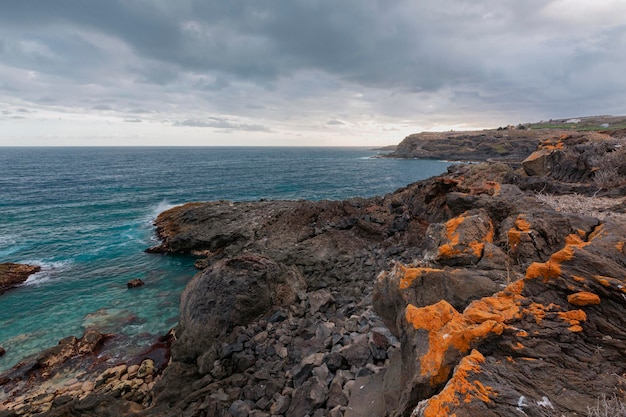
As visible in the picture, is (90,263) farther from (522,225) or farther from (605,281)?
(605,281)

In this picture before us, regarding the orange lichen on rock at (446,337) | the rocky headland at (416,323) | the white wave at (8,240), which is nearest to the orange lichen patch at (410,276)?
the rocky headland at (416,323)

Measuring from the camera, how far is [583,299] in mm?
5816

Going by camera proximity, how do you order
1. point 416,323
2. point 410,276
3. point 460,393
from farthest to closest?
1. point 410,276
2. point 416,323
3. point 460,393

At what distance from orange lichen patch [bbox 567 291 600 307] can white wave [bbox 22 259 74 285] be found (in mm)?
33828

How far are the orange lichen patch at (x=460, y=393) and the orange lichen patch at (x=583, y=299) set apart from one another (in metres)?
2.64

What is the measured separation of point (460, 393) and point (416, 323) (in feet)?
6.80

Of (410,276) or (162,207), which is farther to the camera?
(162,207)

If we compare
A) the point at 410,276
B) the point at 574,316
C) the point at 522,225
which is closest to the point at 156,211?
the point at 410,276

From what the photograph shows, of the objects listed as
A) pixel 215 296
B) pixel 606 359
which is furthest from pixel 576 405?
pixel 215 296

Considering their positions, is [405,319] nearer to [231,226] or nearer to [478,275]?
[478,275]

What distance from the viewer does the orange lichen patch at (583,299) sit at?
5.75 meters

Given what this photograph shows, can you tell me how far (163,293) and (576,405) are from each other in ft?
81.6

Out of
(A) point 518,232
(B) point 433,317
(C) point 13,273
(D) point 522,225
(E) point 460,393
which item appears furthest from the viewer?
(C) point 13,273

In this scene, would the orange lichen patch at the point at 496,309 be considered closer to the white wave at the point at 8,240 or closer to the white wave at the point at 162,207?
the white wave at the point at 8,240
